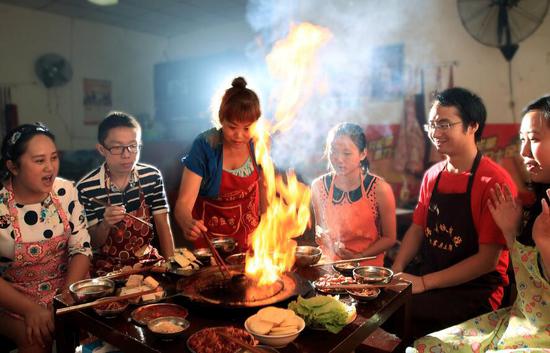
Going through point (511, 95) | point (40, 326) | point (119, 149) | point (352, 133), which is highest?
point (511, 95)

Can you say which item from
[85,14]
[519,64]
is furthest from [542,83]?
[85,14]

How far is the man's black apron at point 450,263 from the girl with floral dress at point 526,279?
0.99ft

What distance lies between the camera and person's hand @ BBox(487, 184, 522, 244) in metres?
2.79

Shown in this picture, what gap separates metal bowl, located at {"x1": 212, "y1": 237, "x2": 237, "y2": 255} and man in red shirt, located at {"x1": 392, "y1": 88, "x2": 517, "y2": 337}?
1.31m

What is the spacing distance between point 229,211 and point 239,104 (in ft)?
3.27

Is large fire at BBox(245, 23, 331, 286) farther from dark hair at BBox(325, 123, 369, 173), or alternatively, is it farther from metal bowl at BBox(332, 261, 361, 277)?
dark hair at BBox(325, 123, 369, 173)

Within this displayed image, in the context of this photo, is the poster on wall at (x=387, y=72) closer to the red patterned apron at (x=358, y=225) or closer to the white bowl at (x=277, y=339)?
the red patterned apron at (x=358, y=225)

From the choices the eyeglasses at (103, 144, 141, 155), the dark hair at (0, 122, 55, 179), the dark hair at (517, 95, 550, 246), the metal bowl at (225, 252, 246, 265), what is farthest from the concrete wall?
the dark hair at (517, 95, 550, 246)

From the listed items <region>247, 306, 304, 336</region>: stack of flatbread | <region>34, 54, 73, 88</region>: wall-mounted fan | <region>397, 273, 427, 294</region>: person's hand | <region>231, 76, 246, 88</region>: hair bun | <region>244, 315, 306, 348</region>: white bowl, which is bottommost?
<region>397, 273, 427, 294</region>: person's hand

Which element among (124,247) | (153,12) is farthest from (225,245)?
(153,12)

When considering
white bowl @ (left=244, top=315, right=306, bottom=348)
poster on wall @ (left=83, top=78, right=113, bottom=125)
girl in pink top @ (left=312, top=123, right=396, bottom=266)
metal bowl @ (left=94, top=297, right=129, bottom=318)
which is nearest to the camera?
white bowl @ (left=244, top=315, right=306, bottom=348)

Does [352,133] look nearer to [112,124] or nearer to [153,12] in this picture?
[112,124]

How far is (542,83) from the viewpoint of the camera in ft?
19.4

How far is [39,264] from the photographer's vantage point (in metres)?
3.07
